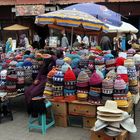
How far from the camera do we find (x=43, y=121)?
6262 mm

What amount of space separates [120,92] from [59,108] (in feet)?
4.48

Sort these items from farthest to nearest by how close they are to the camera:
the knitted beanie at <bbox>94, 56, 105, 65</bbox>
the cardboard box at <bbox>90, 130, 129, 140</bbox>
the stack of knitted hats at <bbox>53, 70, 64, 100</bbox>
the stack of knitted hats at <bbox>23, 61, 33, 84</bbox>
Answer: the stack of knitted hats at <bbox>23, 61, 33, 84</bbox>
the knitted beanie at <bbox>94, 56, 105, 65</bbox>
the stack of knitted hats at <bbox>53, 70, 64, 100</bbox>
the cardboard box at <bbox>90, 130, 129, 140</bbox>

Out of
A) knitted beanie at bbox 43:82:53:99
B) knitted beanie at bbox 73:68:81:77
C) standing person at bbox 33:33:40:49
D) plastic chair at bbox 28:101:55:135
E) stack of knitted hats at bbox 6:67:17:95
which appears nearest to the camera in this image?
plastic chair at bbox 28:101:55:135

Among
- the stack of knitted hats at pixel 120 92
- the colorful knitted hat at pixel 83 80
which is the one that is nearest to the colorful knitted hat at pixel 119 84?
the stack of knitted hats at pixel 120 92

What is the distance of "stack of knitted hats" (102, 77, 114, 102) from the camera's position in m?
6.14

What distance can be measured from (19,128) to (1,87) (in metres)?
1.29

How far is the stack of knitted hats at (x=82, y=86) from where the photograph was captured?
6.43 m

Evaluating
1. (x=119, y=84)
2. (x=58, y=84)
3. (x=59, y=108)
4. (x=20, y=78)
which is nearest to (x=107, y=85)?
(x=119, y=84)

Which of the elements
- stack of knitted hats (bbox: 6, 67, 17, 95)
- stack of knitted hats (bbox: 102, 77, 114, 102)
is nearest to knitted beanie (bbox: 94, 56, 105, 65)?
stack of knitted hats (bbox: 102, 77, 114, 102)

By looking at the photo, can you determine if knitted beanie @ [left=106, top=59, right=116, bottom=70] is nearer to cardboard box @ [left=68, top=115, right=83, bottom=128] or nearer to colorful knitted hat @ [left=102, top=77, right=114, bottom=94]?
colorful knitted hat @ [left=102, top=77, right=114, bottom=94]

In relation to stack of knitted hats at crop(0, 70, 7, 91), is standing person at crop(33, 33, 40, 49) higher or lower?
higher

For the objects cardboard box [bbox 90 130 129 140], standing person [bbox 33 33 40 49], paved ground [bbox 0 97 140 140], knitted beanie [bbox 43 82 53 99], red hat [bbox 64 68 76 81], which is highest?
standing person [bbox 33 33 40 49]

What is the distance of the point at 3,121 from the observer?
23.5ft

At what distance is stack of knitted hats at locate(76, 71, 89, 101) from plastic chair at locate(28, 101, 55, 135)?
641 mm
